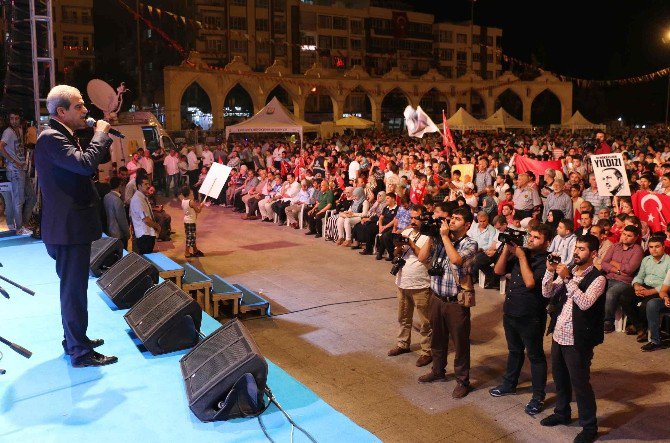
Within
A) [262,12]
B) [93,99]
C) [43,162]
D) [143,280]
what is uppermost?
[262,12]

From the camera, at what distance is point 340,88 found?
4006cm

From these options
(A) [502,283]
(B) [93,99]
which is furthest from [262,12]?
(A) [502,283]

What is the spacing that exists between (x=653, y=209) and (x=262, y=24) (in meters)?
56.4

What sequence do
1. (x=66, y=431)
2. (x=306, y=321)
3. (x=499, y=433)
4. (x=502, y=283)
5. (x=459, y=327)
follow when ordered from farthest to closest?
(x=502, y=283), (x=306, y=321), (x=459, y=327), (x=499, y=433), (x=66, y=431)

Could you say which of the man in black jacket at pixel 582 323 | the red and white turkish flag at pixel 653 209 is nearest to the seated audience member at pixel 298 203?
the red and white turkish flag at pixel 653 209

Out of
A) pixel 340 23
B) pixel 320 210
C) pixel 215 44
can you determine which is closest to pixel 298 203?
pixel 320 210

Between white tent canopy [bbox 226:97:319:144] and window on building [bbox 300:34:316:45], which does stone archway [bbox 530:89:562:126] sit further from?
white tent canopy [bbox 226:97:319:144]

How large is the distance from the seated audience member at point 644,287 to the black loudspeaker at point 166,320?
489 cm

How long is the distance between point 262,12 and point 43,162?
60.0 metres

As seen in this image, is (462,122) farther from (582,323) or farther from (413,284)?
(582,323)

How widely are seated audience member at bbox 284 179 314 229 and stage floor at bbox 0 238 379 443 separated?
9325mm

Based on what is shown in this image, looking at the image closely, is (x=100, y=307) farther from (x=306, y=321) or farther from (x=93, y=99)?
(x=93, y=99)

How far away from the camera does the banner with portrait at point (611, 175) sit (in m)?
9.07

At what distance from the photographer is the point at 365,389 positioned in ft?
18.5
